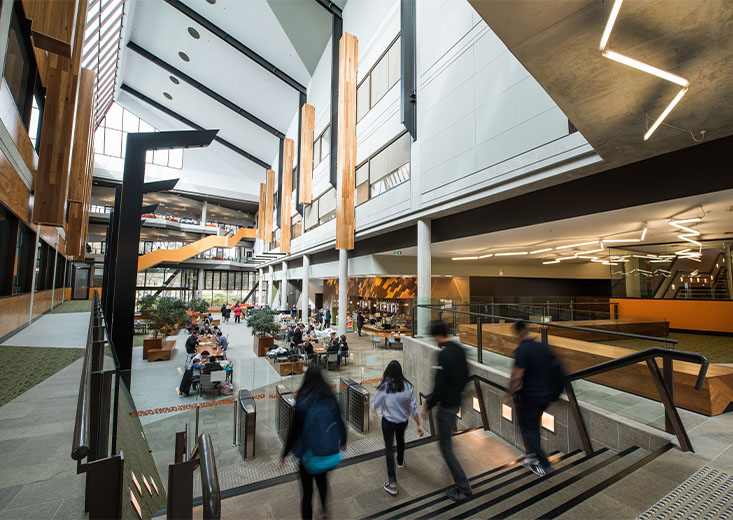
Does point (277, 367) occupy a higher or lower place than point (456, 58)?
lower

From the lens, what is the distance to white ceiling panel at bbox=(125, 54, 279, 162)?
26816 mm

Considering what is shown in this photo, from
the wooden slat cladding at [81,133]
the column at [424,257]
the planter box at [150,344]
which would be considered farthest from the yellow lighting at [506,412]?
the planter box at [150,344]

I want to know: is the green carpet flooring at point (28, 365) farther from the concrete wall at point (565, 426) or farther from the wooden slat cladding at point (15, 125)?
the concrete wall at point (565, 426)

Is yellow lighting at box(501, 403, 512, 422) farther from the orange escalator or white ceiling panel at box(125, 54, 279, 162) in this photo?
the orange escalator

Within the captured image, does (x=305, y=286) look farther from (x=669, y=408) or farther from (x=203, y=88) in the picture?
(x=669, y=408)

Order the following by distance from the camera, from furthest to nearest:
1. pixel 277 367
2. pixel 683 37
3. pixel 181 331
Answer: pixel 181 331 → pixel 277 367 → pixel 683 37

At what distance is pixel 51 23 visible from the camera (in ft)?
12.9

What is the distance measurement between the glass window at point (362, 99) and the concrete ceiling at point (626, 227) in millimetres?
7171

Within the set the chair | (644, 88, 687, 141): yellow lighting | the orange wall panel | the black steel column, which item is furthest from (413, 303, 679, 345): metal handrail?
the orange wall panel

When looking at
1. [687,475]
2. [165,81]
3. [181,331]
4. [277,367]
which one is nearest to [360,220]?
[277,367]

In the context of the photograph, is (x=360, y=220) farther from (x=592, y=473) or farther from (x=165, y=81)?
(x=165, y=81)

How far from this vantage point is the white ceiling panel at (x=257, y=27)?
17375 mm

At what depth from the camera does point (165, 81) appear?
2723cm

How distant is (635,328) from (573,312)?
5.41 ft
